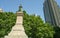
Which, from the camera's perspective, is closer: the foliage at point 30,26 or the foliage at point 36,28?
the foliage at point 30,26

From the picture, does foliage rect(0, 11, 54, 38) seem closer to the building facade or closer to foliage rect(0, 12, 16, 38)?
foliage rect(0, 12, 16, 38)

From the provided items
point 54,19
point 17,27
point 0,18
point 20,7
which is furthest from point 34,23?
point 54,19

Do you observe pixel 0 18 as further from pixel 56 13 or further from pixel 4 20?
pixel 56 13

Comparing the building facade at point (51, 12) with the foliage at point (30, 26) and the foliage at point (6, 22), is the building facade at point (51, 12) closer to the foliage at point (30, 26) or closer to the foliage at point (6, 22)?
the foliage at point (30, 26)

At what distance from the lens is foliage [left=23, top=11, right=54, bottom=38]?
2906 cm

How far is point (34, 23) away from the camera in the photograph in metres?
30.3

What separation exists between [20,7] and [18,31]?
4666 millimetres

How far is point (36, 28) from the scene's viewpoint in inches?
1176

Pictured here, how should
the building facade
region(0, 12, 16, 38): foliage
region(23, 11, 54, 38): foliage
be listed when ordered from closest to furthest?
region(0, 12, 16, 38): foliage → region(23, 11, 54, 38): foliage → the building facade

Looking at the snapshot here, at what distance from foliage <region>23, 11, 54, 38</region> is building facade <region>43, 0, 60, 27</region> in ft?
133

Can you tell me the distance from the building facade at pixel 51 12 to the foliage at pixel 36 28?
133 feet

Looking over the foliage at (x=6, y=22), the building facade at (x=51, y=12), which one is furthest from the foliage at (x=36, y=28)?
the building facade at (x=51, y=12)

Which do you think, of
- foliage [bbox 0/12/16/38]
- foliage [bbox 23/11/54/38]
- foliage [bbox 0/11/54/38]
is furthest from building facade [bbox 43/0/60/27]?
foliage [bbox 0/12/16/38]

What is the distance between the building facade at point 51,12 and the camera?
7350cm
